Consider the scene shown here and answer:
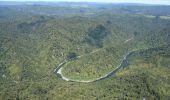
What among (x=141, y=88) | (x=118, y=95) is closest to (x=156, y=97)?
(x=141, y=88)

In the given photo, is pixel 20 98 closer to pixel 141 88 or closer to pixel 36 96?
pixel 36 96

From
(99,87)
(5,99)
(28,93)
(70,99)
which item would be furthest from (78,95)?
(5,99)

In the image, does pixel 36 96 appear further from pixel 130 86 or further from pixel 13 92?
pixel 130 86

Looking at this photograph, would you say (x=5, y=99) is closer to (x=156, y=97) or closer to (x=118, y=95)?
(x=118, y=95)

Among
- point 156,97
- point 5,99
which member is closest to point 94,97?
point 156,97

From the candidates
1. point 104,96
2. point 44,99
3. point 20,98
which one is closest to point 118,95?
point 104,96

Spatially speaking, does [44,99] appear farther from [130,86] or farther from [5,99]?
[130,86]

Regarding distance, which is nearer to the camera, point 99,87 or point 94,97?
point 94,97
